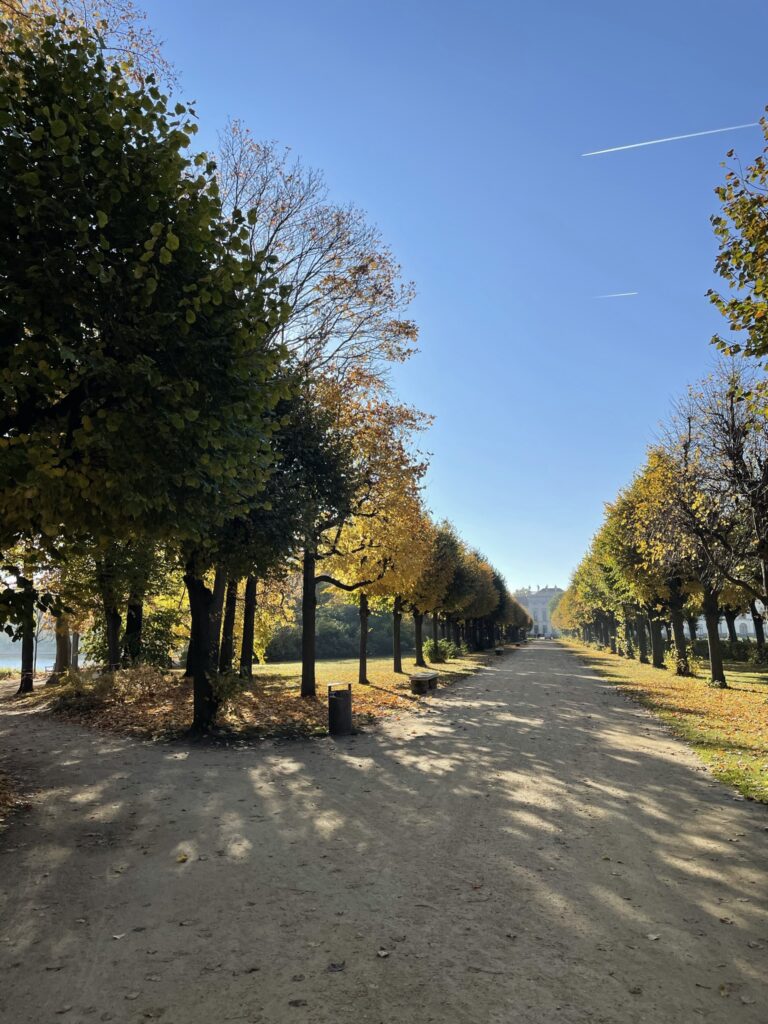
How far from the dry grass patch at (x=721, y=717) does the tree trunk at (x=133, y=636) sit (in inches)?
663

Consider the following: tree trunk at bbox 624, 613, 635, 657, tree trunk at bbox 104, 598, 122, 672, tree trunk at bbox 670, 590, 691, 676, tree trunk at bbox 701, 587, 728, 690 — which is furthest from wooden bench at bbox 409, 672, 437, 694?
tree trunk at bbox 624, 613, 635, 657

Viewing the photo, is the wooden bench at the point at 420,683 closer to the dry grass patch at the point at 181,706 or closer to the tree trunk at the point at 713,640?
the dry grass patch at the point at 181,706

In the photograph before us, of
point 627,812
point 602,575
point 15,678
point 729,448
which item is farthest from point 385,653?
point 627,812

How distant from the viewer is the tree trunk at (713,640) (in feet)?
74.4

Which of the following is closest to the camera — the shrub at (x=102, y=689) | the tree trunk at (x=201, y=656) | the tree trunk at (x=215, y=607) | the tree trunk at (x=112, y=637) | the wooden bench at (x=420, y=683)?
the tree trunk at (x=201, y=656)

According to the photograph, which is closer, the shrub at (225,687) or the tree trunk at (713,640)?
the shrub at (225,687)

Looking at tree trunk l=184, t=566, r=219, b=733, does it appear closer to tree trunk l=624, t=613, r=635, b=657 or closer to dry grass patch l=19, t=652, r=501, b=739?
dry grass patch l=19, t=652, r=501, b=739

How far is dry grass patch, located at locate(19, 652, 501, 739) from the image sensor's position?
13516 mm

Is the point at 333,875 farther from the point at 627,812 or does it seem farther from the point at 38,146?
the point at 38,146

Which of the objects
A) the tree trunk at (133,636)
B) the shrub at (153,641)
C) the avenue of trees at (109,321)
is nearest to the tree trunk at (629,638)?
the shrub at (153,641)

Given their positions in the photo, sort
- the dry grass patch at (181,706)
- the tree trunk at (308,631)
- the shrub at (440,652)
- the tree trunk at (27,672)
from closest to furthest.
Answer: the dry grass patch at (181,706), the tree trunk at (308,631), the tree trunk at (27,672), the shrub at (440,652)

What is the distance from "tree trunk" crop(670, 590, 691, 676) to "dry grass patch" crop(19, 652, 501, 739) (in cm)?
1384

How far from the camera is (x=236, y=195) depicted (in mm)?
16484

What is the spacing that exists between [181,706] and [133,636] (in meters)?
6.64
